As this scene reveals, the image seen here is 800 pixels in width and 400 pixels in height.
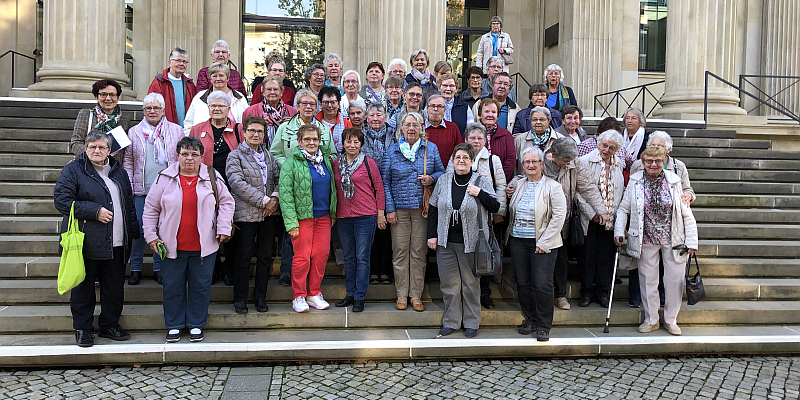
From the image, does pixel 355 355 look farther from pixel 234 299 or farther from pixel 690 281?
pixel 690 281

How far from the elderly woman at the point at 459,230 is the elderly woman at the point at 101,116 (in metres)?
3.18

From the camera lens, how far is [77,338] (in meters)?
5.61

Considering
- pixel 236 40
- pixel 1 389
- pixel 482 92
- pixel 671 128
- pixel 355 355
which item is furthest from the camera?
pixel 236 40

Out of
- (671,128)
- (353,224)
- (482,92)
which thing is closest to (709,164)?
(671,128)

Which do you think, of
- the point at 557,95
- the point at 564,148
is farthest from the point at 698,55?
the point at 564,148

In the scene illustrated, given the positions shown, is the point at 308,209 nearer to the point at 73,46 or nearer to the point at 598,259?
the point at 598,259

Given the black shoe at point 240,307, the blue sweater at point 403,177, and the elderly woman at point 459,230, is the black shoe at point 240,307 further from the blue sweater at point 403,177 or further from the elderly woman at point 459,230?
the elderly woman at point 459,230

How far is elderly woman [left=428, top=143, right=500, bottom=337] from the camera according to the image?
6027 mm

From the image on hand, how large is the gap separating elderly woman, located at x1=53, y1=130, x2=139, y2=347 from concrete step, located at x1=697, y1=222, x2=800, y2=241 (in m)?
6.74

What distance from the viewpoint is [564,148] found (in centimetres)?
639

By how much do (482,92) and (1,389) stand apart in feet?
19.7

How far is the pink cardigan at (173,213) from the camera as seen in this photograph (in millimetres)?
5609

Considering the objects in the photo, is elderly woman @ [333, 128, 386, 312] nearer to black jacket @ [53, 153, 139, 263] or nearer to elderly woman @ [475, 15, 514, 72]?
black jacket @ [53, 153, 139, 263]

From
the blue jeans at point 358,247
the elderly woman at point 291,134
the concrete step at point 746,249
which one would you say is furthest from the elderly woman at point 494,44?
the blue jeans at point 358,247
